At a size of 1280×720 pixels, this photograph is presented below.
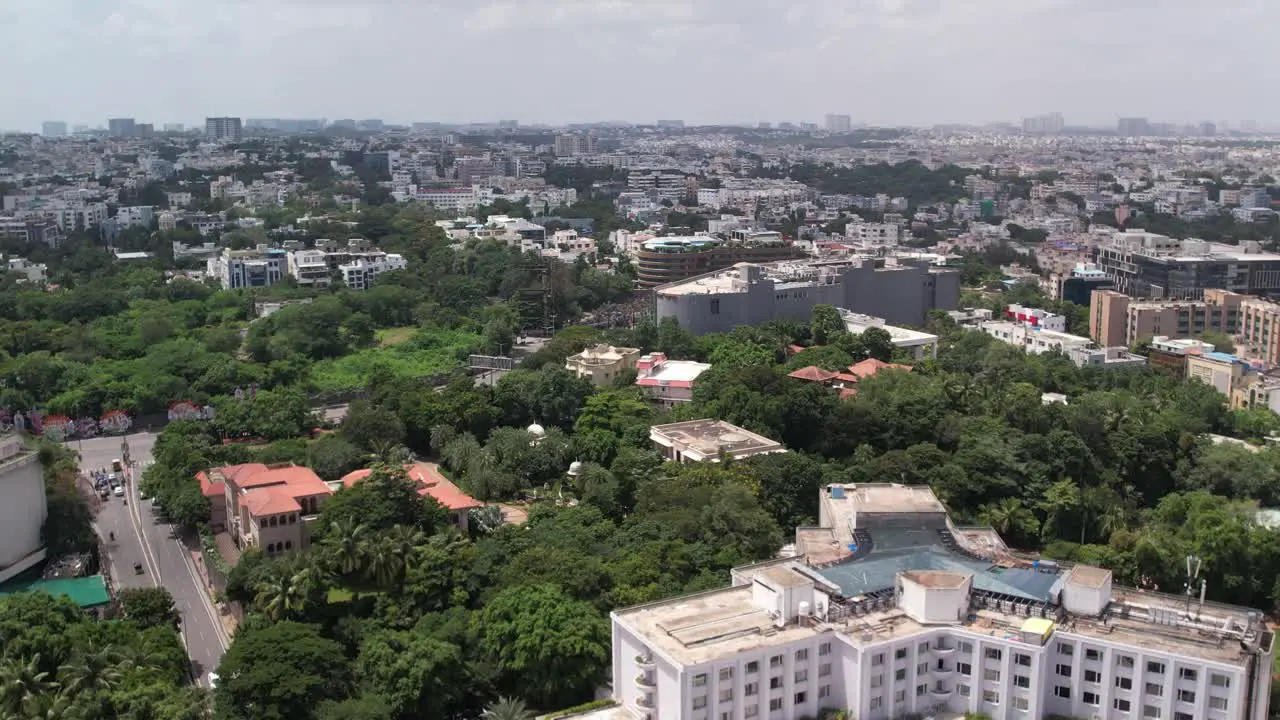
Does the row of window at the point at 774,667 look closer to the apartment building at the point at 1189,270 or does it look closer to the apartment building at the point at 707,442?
the apartment building at the point at 707,442

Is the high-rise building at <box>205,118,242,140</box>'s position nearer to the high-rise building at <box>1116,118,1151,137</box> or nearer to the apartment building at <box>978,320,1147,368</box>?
the apartment building at <box>978,320,1147,368</box>

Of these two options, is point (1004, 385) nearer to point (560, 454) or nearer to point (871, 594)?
point (560, 454)

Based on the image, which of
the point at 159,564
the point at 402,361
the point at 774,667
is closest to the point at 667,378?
the point at 402,361

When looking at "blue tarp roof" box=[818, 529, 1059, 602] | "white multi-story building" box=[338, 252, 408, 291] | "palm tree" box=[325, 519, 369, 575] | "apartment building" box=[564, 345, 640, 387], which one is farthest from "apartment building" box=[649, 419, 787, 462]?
"white multi-story building" box=[338, 252, 408, 291]

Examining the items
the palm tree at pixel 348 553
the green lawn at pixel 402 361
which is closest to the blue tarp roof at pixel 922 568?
the palm tree at pixel 348 553

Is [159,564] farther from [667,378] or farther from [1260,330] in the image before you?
[1260,330]

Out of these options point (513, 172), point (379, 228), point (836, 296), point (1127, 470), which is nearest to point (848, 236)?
point (379, 228)
